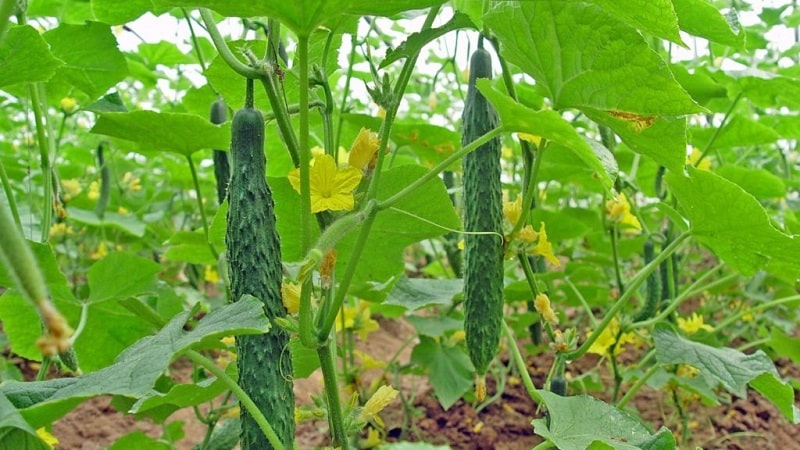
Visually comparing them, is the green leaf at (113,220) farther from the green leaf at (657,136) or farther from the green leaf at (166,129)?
the green leaf at (657,136)

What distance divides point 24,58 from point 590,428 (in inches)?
41.6

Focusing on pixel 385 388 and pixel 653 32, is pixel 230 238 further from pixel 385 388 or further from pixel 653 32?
pixel 653 32

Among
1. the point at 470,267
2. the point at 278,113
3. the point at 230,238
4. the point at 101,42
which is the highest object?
the point at 101,42

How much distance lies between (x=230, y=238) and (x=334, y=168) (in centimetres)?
16

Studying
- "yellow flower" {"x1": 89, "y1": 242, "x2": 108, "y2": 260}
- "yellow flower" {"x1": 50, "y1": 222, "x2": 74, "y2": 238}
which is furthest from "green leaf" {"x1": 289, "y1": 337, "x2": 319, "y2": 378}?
"yellow flower" {"x1": 89, "y1": 242, "x2": 108, "y2": 260}

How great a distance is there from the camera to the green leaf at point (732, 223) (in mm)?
1110

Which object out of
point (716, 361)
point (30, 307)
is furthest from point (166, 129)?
point (716, 361)

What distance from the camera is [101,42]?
61.3 inches

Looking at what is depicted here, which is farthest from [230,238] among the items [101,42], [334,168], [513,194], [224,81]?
[513,194]

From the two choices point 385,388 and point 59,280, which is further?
point 59,280

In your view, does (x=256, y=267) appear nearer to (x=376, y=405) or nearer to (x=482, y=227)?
(x=376, y=405)

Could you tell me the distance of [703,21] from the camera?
3.63ft

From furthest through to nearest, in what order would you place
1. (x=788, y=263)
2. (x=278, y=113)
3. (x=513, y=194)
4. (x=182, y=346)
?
(x=513, y=194), (x=788, y=263), (x=278, y=113), (x=182, y=346)

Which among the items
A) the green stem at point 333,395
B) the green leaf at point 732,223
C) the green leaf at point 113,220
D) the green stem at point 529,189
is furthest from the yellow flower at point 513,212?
the green leaf at point 113,220
